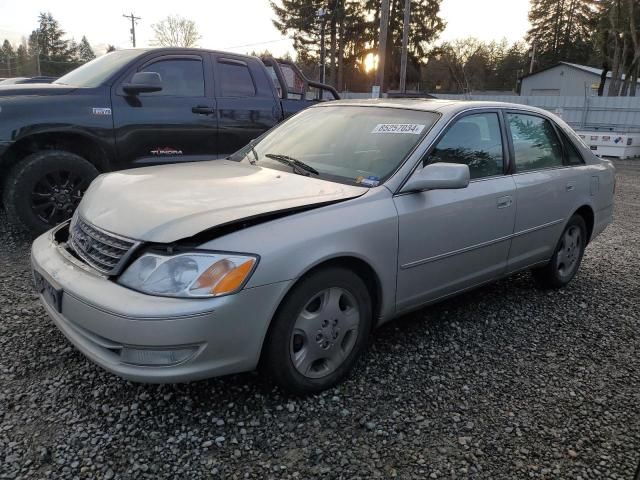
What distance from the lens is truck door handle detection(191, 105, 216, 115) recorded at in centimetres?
547

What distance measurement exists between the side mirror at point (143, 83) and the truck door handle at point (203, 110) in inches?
21.9

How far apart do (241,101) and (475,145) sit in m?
3.21

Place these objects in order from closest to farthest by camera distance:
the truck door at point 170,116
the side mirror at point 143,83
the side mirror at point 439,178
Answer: the side mirror at point 439,178, the side mirror at point 143,83, the truck door at point 170,116

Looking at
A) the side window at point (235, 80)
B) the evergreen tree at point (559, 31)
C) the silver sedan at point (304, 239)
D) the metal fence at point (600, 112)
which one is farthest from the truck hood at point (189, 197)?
the evergreen tree at point (559, 31)

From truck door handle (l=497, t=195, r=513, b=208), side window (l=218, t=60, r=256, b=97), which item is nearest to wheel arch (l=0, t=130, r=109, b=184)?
side window (l=218, t=60, r=256, b=97)

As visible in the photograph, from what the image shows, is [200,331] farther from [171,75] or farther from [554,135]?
[171,75]

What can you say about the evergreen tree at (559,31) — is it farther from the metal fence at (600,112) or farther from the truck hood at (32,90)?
the truck hood at (32,90)

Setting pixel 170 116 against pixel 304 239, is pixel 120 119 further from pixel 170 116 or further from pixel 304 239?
pixel 304 239

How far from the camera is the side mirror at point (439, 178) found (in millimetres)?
2832

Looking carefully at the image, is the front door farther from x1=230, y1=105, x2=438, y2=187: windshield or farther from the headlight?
the headlight

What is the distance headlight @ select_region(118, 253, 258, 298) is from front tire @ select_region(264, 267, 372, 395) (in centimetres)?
30

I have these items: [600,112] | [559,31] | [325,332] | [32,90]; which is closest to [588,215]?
[325,332]

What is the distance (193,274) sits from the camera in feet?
7.22

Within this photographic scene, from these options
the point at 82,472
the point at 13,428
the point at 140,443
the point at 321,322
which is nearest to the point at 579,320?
the point at 321,322
